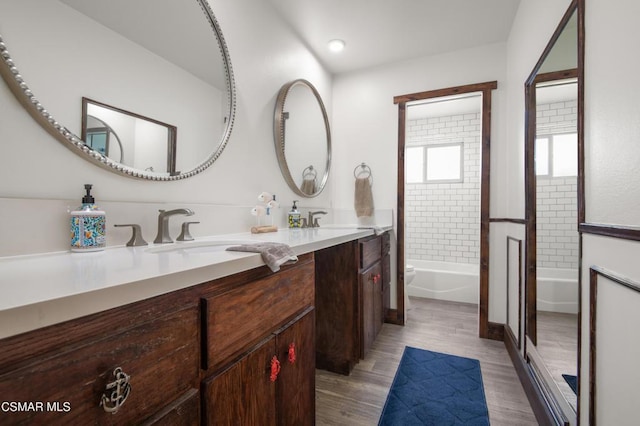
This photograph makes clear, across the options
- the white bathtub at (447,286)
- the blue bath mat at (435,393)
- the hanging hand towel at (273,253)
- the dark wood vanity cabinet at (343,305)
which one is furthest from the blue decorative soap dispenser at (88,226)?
the white bathtub at (447,286)

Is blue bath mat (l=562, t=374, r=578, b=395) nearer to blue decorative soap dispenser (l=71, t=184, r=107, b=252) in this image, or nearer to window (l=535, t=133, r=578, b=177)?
window (l=535, t=133, r=578, b=177)

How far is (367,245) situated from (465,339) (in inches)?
49.9

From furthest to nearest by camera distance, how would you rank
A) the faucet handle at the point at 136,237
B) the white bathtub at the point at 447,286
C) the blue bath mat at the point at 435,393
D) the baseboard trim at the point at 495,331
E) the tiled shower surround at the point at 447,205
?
the tiled shower surround at the point at 447,205
the white bathtub at the point at 447,286
the baseboard trim at the point at 495,331
the blue bath mat at the point at 435,393
the faucet handle at the point at 136,237

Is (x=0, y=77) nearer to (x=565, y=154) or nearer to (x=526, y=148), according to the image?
(x=565, y=154)

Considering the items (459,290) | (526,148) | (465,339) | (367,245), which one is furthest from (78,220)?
(459,290)

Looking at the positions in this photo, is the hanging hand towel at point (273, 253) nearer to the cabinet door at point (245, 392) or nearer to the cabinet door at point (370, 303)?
the cabinet door at point (245, 392)

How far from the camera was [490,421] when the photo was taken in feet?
4.71

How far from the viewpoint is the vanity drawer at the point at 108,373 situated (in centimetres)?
37

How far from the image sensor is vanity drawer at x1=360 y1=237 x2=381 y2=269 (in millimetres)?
1856

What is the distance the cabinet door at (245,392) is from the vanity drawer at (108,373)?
0.08 metres

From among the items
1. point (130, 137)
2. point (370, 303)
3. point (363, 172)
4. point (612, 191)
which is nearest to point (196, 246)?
point (130, 137)

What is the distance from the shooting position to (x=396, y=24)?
7.28 feet

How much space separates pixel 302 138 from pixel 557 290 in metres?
1.92

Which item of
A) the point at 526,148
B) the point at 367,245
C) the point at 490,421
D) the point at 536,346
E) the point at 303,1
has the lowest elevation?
the point at 490,421
